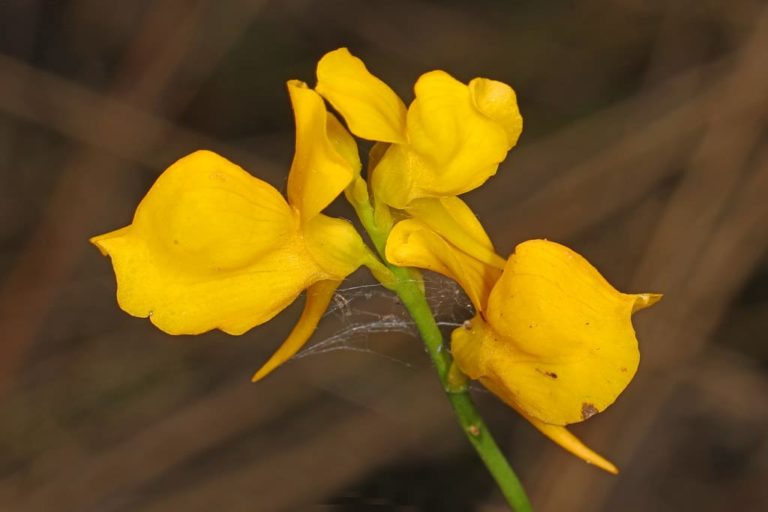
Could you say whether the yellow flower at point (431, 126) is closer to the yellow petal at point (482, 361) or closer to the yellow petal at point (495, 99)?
the yellow petal at point (495, 99)

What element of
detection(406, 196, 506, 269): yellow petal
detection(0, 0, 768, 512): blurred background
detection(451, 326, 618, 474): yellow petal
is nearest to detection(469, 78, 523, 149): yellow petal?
detection(406, 196, 506, 269): yellow petal

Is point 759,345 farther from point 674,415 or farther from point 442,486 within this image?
point 442,486

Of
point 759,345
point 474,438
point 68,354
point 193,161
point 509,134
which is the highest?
point 509,134

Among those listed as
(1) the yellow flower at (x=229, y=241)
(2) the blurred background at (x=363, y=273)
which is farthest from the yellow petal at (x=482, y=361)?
(2) the blurred background at (x=363, y=273)

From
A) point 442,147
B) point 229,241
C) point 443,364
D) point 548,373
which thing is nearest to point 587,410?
point 548,373

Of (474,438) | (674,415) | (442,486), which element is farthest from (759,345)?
(474,438)

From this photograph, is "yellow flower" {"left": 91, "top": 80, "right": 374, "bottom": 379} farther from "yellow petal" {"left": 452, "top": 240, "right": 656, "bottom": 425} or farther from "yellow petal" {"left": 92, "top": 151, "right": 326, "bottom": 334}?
"yellow petal" {"left": 452, "top": 240, "right": 656, "bottom": 425}

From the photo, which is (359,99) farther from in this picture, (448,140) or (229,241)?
(229,241)
